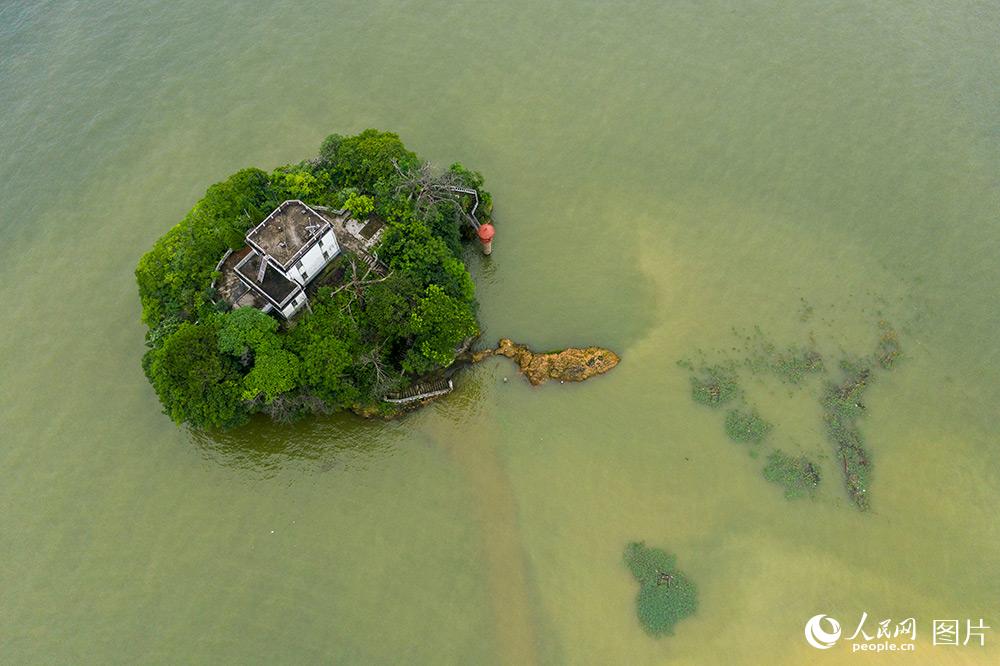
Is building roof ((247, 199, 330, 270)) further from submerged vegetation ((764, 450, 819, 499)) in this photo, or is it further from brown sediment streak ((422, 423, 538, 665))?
submerged vegetation ((764, 450, 819, 499))

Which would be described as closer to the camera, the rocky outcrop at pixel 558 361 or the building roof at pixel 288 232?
the building roof at pixel 288 232

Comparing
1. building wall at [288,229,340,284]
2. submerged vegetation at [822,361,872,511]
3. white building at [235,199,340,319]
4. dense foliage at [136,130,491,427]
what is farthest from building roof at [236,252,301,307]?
submerged vegetation at [822,361,872,511]

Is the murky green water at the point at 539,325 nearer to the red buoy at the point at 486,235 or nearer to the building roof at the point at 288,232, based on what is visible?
the red buoy at the point at 486,235

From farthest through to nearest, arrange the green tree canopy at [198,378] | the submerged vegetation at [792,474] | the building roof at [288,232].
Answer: the submerged vegetation at [792,474] → the building roof at [288,232] → the green tree canopy at [198,378]

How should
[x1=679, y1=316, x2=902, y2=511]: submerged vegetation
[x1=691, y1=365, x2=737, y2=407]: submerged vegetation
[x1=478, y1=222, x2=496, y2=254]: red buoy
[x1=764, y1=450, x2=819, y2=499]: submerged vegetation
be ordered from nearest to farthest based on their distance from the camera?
[x1=764, y1=450, x2=819, y2=499]: submerged vegetation, [x1=679, y1=316, x2=902, y2=511]: submerged vegetation, [x1=691, y1=365, x2=737, y2=407]: submerged vegetation, [x1=478, y1=222, x2=496, y2=254]: red buoy

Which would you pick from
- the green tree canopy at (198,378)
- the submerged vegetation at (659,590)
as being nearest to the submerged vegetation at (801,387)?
the submerged vegetation at (659,590)

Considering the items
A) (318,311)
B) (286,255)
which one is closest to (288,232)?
(286,255)

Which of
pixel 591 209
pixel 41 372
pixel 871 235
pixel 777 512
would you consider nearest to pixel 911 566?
pixel 777 512
